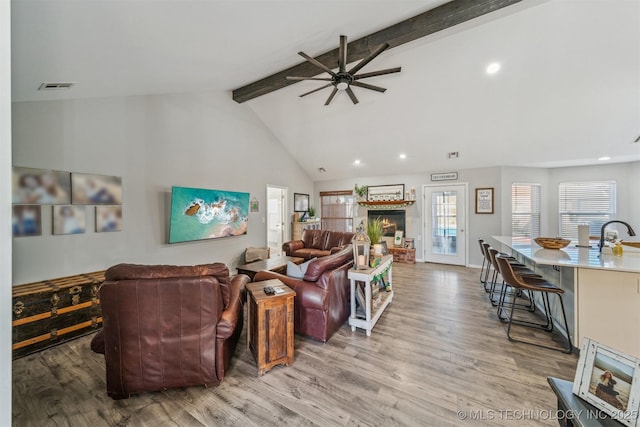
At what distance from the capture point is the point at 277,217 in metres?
7.77

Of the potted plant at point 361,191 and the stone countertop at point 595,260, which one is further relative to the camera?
the potted plant at point 361,191

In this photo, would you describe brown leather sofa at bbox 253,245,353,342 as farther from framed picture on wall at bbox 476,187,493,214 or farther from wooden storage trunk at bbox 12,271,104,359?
framed picture on wall at bbox 476,187,493,214

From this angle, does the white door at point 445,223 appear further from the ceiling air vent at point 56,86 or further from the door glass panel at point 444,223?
the ceiling air vent at point 56,86

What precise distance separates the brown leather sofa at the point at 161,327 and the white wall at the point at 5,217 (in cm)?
114

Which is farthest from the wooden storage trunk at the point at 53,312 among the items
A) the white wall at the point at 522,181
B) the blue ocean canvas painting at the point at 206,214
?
the white wall at the point at 522,181

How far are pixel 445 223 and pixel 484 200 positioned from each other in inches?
41.2

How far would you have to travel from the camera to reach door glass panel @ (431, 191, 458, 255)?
646 centimetres

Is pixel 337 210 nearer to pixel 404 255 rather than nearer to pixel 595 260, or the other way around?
pixel 404 255

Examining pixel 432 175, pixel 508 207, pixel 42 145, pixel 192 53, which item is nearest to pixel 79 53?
pixel 192 53

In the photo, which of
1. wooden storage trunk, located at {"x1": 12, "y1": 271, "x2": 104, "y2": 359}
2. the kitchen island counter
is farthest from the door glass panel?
wooden storage trunk, located at {"x1": 12, "y1": 271, "x2": 104, "y2": 359}

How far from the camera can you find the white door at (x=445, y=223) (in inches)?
249

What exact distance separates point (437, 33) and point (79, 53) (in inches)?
153

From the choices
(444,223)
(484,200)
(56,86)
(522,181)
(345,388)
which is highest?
(56,86)

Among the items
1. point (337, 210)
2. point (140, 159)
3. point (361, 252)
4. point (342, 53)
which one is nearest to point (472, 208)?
point (337, 210)
